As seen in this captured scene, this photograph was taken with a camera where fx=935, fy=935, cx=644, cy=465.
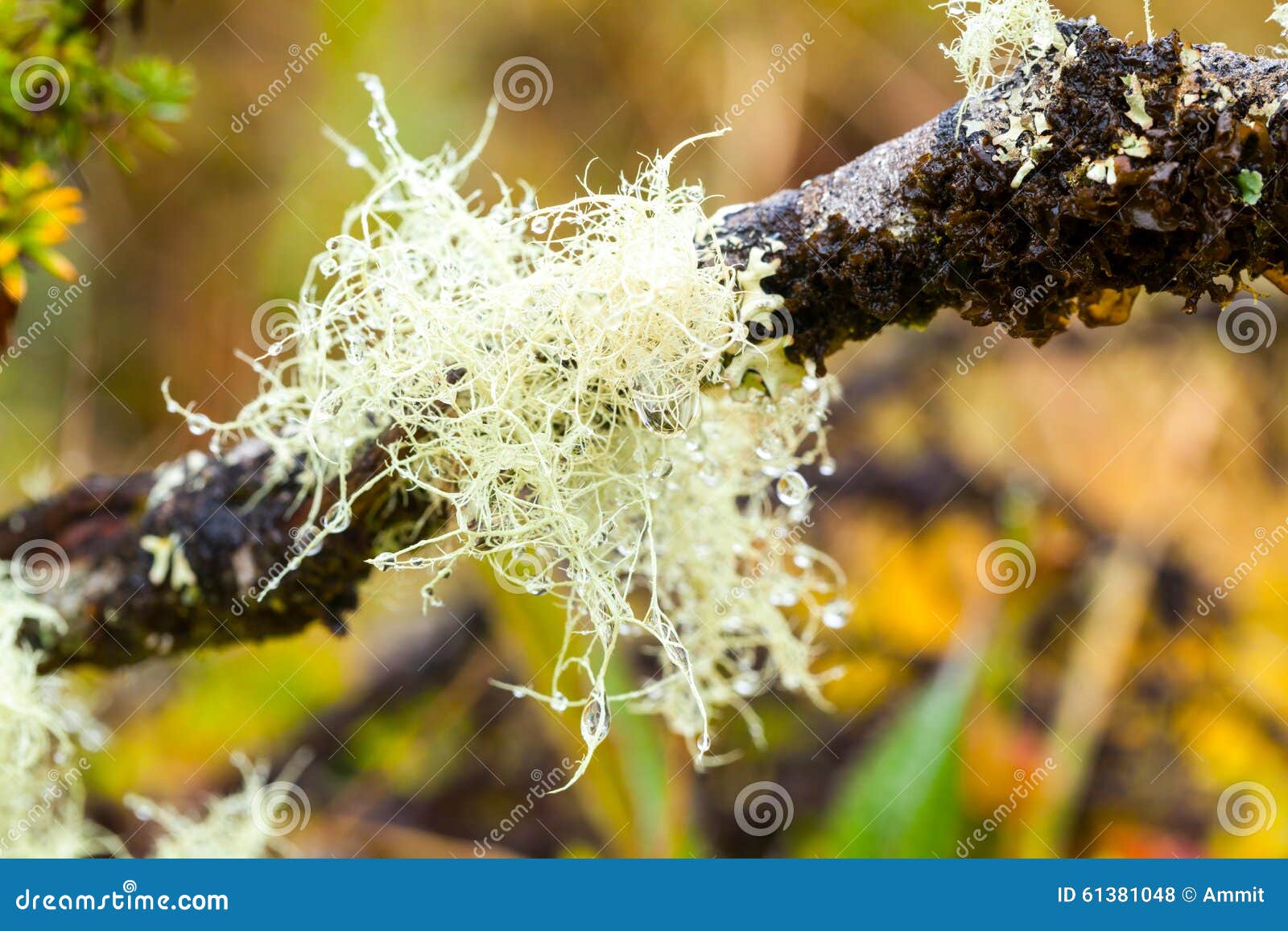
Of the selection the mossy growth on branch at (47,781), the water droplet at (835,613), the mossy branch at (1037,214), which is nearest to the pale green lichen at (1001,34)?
the mossy branch at (1037,214)

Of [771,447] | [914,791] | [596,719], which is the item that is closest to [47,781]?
[596,719]

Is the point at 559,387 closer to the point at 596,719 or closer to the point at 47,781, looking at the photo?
the point at 596,719

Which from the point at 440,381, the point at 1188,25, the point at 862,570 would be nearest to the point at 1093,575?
the point at 862,570

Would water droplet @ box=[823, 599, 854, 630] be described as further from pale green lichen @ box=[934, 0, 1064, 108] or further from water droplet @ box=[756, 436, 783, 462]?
pale green lichen @ box=[934, 0, 1064, 108]

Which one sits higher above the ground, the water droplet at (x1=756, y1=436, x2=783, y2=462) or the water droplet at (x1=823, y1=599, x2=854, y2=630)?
the water droplet at (x1=756, y1=436, x2=783, y2=462)

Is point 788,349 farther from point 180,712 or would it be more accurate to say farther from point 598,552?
point 180,712

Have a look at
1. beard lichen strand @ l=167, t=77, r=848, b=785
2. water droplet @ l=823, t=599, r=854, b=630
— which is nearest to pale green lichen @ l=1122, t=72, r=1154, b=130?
beard lichen strand @ l=167, t=77, r=848, b=785
